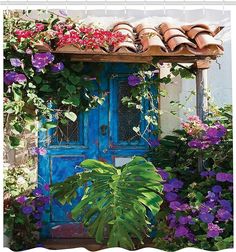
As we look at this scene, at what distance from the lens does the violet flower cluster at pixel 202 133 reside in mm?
6332

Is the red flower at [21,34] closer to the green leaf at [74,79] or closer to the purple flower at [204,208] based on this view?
the green leaf at [74,79]

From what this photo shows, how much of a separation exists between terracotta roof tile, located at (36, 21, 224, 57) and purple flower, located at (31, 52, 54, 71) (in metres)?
0.07

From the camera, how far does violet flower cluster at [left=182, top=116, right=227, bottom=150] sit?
6332mm

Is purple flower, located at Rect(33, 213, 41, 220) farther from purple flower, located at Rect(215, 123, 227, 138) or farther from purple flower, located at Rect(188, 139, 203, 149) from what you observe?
purple flower, located at Rect(215, 123, 227, 138)

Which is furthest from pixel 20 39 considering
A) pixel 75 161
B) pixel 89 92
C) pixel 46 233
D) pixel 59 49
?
pixel 46 233

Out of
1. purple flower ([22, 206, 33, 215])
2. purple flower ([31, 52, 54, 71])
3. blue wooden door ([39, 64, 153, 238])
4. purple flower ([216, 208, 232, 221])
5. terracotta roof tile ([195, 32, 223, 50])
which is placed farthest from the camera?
blue wooden door ([39, 64, 153, 238])

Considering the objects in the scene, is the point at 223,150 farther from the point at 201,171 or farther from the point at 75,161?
the point at 75,161

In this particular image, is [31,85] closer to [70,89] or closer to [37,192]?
[70,89]

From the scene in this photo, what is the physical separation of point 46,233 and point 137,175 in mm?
1973

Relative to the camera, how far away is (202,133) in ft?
21.5

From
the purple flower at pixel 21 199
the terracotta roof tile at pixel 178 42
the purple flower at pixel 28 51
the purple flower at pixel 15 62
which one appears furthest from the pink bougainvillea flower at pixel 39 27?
the purple flower at pixel 21 199

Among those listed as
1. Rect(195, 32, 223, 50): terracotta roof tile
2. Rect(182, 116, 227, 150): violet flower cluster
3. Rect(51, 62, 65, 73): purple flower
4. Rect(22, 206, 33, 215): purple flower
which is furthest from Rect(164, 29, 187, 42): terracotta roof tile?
Rect(22, 206, 33, 215): purple flower

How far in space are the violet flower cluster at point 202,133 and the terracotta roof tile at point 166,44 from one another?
2.43 feet

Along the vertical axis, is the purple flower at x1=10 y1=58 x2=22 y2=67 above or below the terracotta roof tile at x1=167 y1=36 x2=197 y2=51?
below
